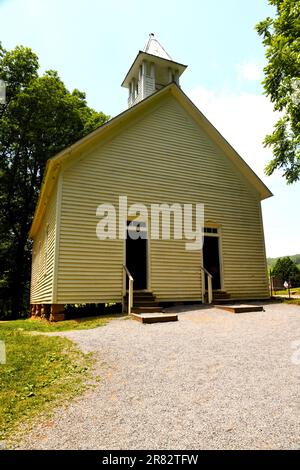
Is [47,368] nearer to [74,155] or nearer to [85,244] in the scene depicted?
[85,244]

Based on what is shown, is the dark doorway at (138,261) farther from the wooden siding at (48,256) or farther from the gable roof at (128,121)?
the gable roof at (128,121)

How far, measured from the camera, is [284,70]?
12.7 metres

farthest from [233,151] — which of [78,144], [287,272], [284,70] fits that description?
[287,272]

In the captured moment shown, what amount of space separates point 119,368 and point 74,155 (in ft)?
25.9

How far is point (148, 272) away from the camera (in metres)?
10.7

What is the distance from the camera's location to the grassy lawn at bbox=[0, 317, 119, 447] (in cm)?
324

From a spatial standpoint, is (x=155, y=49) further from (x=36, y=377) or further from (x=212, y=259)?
(x=36, y=377)

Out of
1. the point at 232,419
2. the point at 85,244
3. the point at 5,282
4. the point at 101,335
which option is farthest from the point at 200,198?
the point at 5,282

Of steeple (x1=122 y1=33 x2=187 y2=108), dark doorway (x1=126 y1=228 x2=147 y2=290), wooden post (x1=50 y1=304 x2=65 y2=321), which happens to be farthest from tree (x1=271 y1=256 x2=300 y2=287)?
wooden post (x1=50 y1=304 x2=65 y2=321)

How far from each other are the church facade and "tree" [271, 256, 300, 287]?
38.7 feet

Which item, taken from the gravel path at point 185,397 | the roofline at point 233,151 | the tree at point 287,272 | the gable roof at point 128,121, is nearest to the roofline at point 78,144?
the gable roof at point 128,121

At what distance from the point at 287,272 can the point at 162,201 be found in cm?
1654

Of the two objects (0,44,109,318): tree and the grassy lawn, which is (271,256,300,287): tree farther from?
the grassy lawn

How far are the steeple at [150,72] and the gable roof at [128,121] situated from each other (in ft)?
8.79
